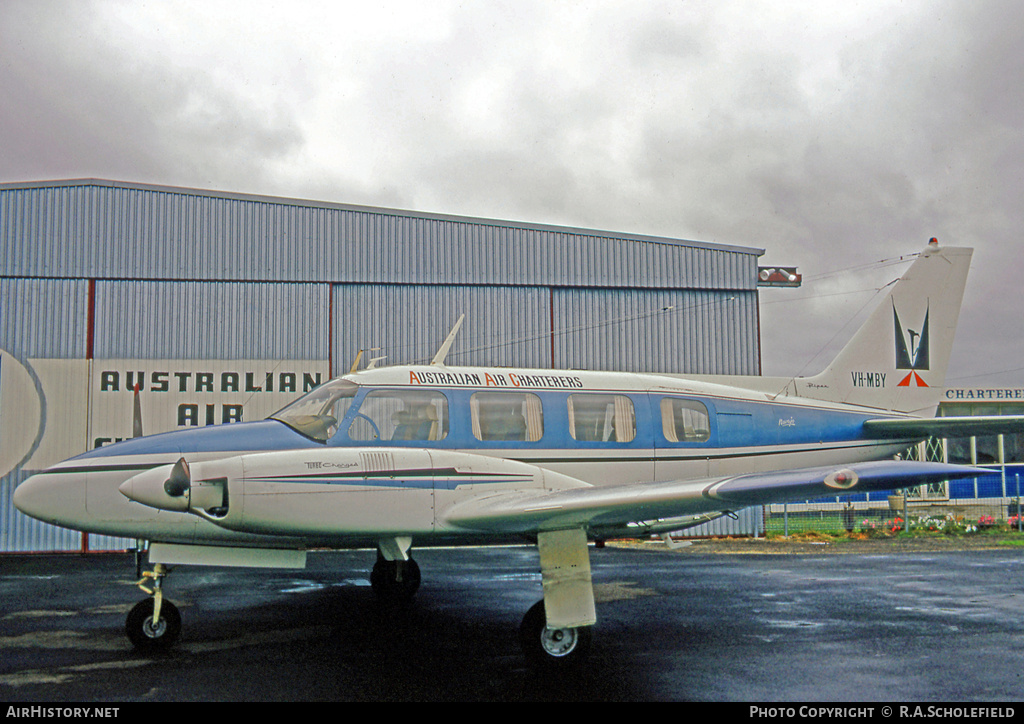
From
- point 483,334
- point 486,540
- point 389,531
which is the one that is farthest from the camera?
point 483,334

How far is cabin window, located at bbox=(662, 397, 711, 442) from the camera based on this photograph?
880 centimetres

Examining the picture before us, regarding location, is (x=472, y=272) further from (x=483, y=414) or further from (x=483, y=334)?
(x=483, y=414)

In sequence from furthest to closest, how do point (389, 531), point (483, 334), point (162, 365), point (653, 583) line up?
point (483, 334), point (162, 365), point (653, 583), point (389, 531)

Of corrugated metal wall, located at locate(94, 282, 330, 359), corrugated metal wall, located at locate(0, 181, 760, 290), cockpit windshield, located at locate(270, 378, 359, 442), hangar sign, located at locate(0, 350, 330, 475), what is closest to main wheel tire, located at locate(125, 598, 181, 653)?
cockpit windshield, located at locate(270, 378, 359, 442)

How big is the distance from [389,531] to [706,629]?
4.09 meters

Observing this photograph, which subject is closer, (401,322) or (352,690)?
(352,690)

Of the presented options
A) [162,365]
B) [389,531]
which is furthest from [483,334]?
[389,531]

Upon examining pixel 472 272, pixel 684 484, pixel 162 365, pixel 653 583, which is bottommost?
pixel 653 583

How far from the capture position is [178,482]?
19.6 feet

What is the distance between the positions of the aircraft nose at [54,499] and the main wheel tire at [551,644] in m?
4.36

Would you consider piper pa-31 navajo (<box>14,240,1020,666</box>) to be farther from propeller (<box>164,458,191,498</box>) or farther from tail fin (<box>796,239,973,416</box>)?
tail fin (<box>796,239,973,416</box>)

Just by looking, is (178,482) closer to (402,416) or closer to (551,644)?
(402,416)

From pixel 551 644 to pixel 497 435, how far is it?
2.34 meters

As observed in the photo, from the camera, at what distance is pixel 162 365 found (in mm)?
16844
